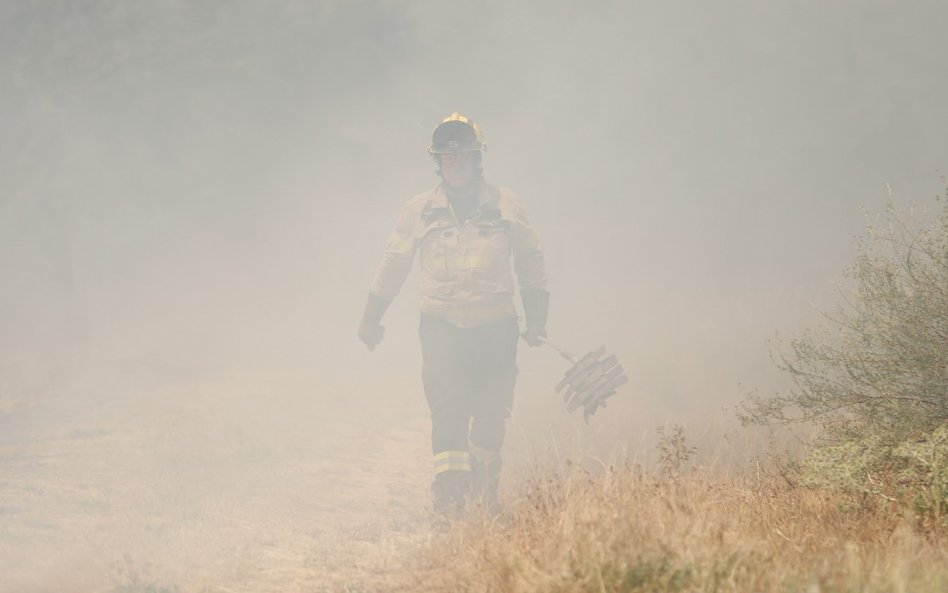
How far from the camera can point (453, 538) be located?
4293mm

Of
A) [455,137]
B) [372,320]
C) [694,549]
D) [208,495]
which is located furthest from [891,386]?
[208,495]

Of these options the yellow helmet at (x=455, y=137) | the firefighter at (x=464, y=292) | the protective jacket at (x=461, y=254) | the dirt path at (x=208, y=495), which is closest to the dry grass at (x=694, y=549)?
the dirt path at (x=208, y=495)

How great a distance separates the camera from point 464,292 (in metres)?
6.46

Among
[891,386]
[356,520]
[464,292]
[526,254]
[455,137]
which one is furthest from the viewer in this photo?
[526,254]

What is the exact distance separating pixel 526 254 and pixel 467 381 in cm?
158

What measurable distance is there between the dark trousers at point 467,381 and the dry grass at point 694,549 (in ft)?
8.07

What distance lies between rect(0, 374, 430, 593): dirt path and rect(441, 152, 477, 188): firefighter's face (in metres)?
3.27

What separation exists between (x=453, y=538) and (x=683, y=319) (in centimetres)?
1567

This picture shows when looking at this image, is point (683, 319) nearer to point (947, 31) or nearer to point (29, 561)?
point (29, 561)

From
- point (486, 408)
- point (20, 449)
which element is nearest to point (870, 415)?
point (486, 408)

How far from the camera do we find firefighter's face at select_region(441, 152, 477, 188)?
21.7ft

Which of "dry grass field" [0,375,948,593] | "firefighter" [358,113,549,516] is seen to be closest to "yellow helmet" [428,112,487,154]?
"firefighter" [358,113,549,516]

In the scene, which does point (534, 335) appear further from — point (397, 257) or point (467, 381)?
point (397, 257)

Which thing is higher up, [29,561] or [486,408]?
[486,408]
